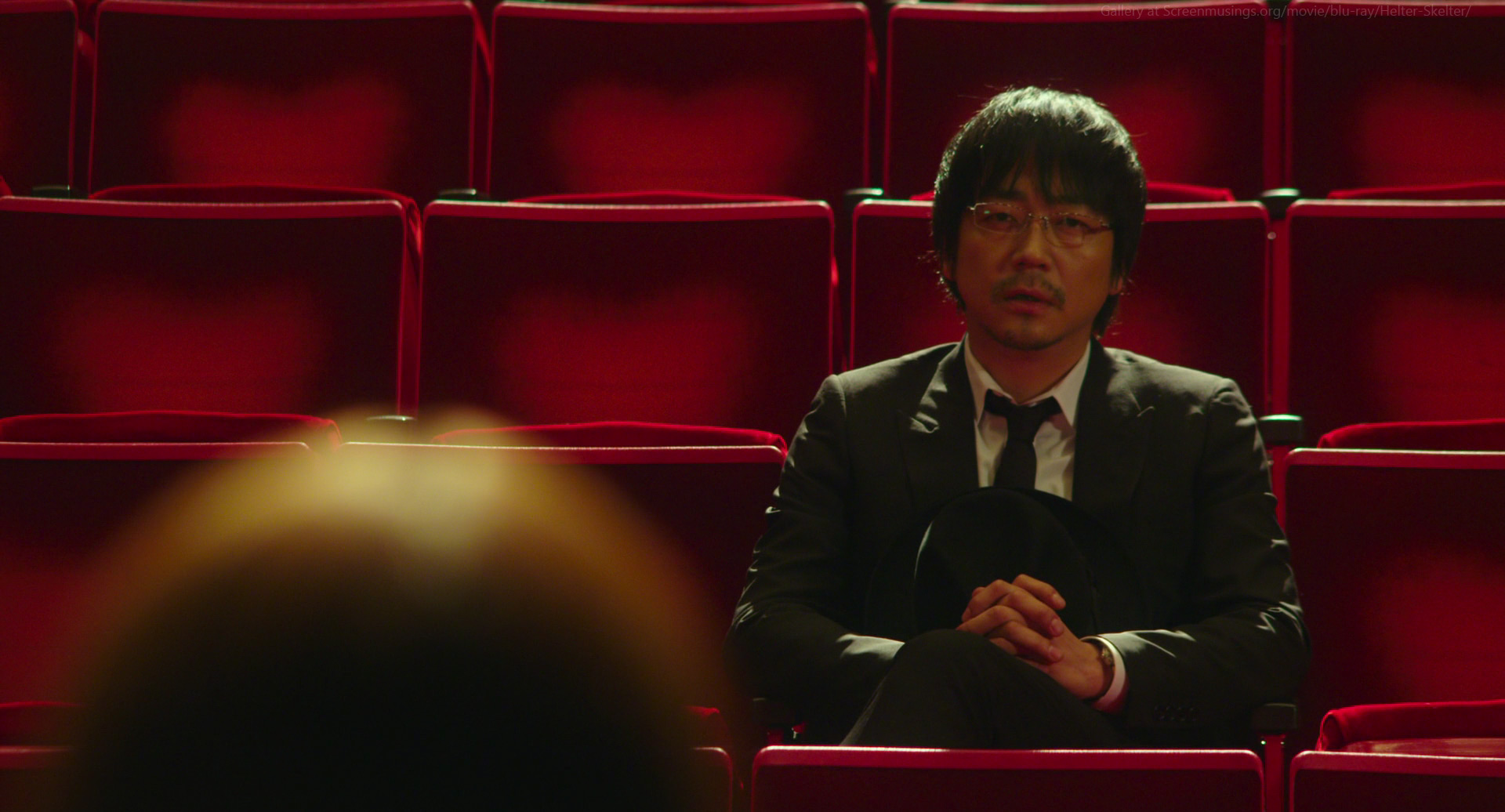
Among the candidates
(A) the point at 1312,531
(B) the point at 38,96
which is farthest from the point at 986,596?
(B) the point at 38,96

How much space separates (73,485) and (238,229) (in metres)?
0.11

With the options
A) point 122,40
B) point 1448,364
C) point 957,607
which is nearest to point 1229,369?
point 1448,364

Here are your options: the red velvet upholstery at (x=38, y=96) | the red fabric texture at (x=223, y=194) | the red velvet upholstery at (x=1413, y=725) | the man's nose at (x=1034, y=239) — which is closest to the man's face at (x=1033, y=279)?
the man's nose at (x=1034, y=239)

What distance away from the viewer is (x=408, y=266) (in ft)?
1.35

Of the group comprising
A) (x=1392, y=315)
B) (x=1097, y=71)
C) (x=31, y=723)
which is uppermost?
(x=1097, y=71)

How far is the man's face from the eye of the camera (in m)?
0.31

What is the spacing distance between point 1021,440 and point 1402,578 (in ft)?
0.31

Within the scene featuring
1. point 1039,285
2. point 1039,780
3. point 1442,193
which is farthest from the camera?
point 1442,193

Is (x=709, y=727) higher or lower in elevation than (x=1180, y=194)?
lower

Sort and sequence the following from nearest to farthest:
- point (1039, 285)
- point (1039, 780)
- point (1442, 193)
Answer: point (1039, 780) < point (1039, 285) < point (1442, 193)

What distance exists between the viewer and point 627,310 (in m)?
0.40

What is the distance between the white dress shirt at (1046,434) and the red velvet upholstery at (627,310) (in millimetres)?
82

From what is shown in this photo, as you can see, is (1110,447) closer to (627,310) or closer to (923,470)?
(923,470)

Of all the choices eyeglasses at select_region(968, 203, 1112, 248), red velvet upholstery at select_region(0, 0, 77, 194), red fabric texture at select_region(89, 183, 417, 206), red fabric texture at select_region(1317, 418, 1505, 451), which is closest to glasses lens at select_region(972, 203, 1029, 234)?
eyeglasses at select_region(968, 203, 1112, 248)
